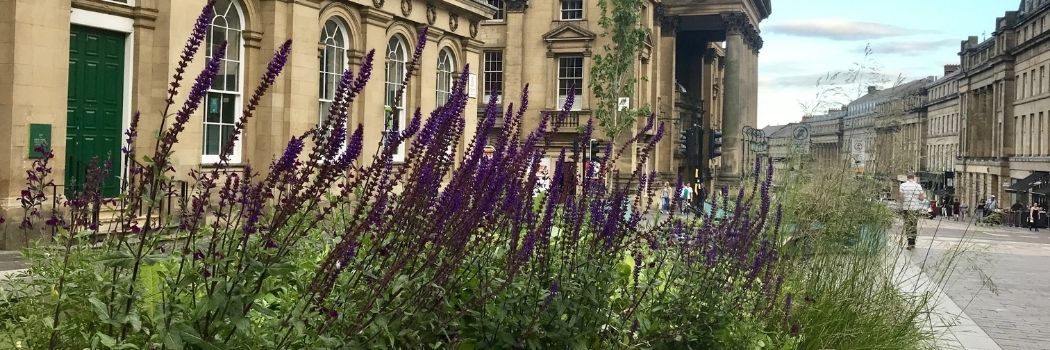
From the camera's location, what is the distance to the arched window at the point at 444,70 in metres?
23.2

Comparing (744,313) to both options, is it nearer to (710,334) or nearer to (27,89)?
(710,334)

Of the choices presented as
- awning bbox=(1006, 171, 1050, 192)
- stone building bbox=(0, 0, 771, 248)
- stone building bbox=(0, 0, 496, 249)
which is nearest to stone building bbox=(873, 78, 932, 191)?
stone building bbox=(0, 0, 771, 248)

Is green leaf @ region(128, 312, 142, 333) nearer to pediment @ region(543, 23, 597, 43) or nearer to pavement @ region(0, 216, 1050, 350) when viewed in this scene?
pavement @ region(0, 216, 1050, 350)

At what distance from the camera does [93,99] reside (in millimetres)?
13359

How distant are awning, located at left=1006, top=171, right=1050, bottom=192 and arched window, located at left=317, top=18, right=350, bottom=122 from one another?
5463 cm

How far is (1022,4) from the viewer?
7781 centimetres

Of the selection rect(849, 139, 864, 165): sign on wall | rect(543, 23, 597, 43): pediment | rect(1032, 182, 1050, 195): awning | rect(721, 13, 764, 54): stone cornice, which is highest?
rect(721, 13, 764, 54): stone cornice

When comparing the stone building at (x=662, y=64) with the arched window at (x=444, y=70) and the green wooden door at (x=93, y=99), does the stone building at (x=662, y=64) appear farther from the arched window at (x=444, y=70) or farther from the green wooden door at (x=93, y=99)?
the green wooden door at (x=93, y=99)

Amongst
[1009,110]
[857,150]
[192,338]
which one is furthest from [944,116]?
[192,338]

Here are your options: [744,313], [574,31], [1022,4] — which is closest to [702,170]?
[574,31]

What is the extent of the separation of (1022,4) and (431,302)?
8691 centimetres

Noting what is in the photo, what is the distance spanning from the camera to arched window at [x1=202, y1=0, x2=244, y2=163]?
15453 mm

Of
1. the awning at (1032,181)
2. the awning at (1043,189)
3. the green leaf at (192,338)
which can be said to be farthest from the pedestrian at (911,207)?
the awning at (1032,181)

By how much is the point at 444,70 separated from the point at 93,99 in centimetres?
1098
